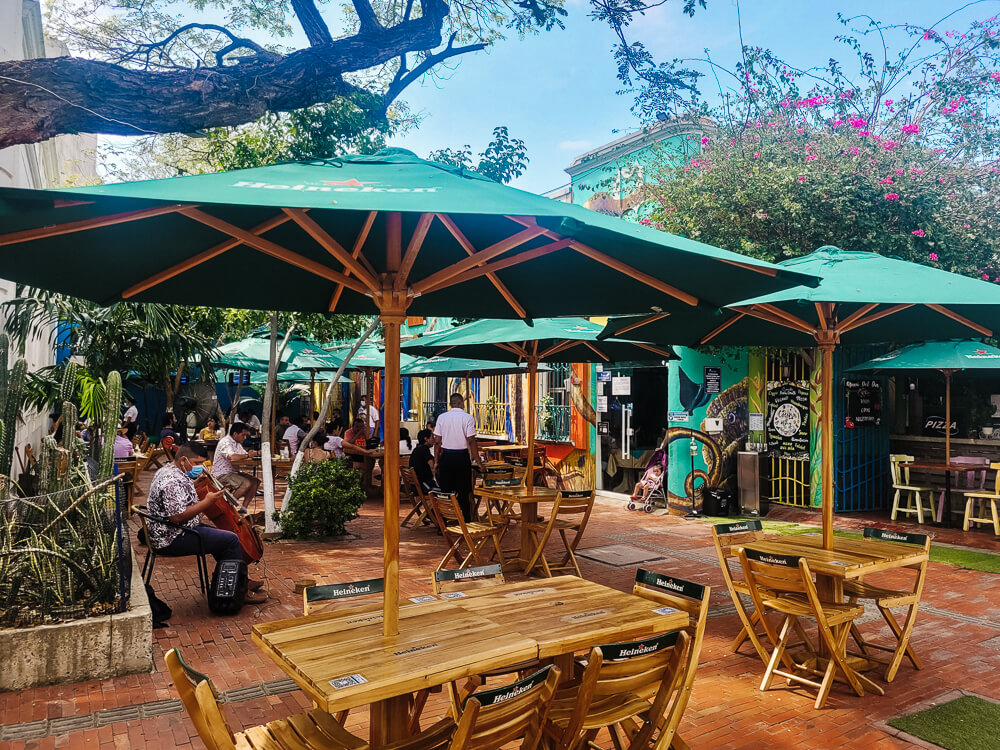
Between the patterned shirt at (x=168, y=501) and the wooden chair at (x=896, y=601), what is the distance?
4982mm

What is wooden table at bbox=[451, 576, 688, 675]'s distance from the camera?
9.94ft

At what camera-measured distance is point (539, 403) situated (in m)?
15.4

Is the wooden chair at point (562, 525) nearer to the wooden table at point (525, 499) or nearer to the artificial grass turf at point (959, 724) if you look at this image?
the wooden table at point (525, 499)

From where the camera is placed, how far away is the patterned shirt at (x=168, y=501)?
18.7ft

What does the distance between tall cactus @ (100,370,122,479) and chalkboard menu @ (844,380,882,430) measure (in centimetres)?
1008

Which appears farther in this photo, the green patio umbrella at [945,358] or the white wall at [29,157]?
the green patio umbrella at [945,358]

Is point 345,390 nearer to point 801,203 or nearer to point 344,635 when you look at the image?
point 801,203

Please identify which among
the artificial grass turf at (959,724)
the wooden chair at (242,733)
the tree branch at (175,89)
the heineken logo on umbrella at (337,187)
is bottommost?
the artificial grass turf at (959,724)

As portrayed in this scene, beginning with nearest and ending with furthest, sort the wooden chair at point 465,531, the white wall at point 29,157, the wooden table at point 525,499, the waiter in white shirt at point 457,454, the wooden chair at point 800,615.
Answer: the wooden chair at point 800,615, the wooden chair at point 465,531, the wooden table at point 525,499, the white wall at point 29,157, the waiter in white shirt at point 457,454

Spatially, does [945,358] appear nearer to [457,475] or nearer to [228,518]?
[457,475]

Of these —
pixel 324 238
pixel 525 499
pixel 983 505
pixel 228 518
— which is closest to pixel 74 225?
pixel 324 238

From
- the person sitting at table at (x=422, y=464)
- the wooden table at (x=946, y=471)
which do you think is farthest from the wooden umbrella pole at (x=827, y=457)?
the wooden table at (x=946, y=471)

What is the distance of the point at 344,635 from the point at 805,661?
3.31m

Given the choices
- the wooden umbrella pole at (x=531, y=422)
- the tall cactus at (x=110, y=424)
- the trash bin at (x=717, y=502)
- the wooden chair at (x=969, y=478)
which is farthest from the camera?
the trash bin at (x=717, y=502)
